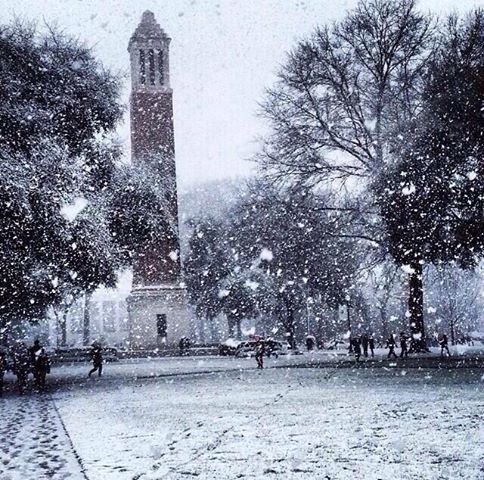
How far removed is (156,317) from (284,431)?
129 ft

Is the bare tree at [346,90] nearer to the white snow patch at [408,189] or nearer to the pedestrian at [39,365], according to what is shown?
the white snow patch at [408,189]

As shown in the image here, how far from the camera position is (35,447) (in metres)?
8.81

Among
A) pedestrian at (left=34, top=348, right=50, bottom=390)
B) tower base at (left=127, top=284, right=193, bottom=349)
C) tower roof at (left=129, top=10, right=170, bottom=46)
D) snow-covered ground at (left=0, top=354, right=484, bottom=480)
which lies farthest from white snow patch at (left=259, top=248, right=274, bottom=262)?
tower roof at (left=129, top=10, right=170, bottom=46)

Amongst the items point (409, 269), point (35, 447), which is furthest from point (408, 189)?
point (35, 447)

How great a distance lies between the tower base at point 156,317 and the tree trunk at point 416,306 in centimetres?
2049

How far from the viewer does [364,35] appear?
29.8 meters

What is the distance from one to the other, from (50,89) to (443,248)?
13.8 metres

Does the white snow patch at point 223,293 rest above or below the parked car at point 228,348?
above

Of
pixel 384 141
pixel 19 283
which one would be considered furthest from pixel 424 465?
pixel 384 141

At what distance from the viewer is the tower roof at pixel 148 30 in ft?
172

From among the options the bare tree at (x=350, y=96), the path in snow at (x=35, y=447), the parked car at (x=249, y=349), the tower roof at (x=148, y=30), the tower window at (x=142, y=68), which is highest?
the tower roof at (x=148, y=30)

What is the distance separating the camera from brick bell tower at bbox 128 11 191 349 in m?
48.2

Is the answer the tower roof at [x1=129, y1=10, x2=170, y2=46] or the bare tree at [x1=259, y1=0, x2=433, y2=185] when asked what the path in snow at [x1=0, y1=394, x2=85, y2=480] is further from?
the tower roof at [x1=129, y1=10, x2=170, y2=46]

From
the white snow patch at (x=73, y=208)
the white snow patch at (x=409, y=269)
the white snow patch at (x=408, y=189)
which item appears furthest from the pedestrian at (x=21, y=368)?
the white snow patch at (x=409, y=269)
